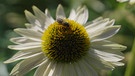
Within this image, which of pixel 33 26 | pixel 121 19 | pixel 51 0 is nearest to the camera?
pixel 33 26

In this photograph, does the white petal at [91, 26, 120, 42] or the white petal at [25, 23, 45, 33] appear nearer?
the white petal at [91, 26, 120, 42]

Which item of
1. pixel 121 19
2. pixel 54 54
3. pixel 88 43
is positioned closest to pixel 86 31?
pixel 88 43

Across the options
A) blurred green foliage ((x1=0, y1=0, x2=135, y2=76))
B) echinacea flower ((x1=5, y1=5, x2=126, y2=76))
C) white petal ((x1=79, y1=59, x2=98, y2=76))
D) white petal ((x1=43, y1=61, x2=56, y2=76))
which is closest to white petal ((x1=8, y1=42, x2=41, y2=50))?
echinacea flower ((x1=5, y1=5, x2=126, y2=76))

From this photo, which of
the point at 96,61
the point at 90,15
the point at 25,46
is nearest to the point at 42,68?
the point at 25,46

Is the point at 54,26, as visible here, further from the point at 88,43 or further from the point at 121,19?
the point at 121,19

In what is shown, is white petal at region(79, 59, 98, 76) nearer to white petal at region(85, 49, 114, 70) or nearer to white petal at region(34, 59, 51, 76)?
white petal at region(85, 49, 114, 70)

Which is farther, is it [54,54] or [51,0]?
[51,0]

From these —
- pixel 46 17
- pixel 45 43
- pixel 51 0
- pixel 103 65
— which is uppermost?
pixel 51 0
